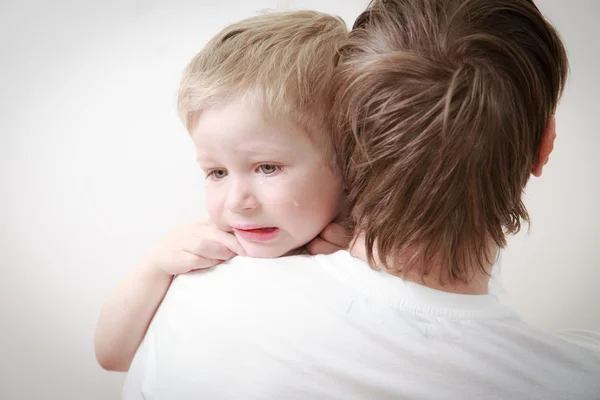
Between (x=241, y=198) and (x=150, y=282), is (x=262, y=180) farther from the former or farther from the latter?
(x=150, y=282)

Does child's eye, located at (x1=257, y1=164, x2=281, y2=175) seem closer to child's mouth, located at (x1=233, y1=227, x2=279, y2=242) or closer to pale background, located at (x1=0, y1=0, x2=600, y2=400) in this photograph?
child's mouth, located at (x1=233, y1=227, x2=279, y2=242)

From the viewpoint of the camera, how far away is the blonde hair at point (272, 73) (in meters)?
0.81

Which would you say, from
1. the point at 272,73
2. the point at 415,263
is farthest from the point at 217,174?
the point at 415,263

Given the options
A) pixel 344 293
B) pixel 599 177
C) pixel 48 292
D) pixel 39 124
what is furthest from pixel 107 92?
pixel 599 177

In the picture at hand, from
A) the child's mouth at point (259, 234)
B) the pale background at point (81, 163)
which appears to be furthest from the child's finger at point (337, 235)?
the pale background at point (81, 163)

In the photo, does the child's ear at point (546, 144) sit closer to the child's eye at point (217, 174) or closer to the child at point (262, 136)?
the child at point (262, 136)

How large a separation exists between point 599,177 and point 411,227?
1331mm

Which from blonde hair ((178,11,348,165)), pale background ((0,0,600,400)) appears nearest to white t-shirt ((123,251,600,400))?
blonde hair ((178,11,348,165))

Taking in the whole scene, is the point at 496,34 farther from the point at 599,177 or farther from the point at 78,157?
the point at 599,177

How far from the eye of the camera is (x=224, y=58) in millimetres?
843

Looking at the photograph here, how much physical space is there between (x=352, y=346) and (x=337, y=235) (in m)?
0.23

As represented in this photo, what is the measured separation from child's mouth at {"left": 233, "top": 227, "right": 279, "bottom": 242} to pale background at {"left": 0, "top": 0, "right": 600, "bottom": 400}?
0.72m

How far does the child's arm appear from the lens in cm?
90

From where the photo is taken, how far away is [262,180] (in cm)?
86
